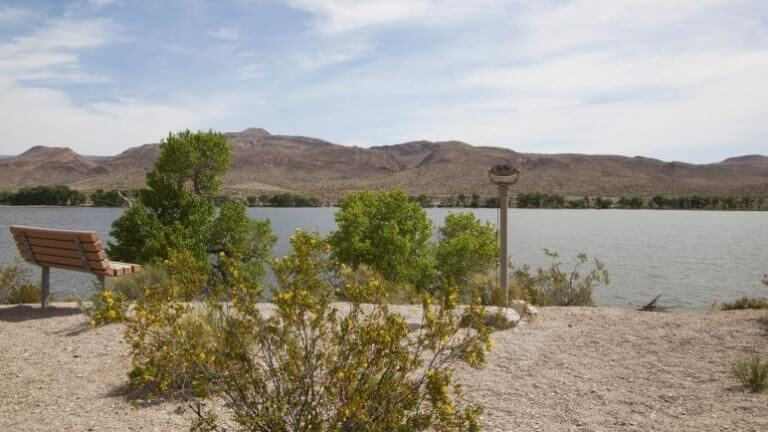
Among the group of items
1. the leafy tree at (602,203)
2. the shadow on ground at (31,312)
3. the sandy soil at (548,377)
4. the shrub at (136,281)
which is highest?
the leafy tree at (602,203)

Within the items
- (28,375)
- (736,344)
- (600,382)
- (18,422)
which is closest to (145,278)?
(28,375)

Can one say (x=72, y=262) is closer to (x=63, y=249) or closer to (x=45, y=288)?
(x=63, y=249)

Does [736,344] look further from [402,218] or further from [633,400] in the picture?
[402,218]

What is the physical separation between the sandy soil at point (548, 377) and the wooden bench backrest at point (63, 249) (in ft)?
2.24

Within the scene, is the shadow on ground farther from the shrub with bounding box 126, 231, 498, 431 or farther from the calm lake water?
the calm lake water

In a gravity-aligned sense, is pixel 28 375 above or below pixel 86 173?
below

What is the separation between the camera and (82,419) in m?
4.39

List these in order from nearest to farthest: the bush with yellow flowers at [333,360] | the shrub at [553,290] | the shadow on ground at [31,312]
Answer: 1. the bush with yellow flowers at [333,360]
2. the shadow on ground at [31,312]
3. the shrub at [553,290]

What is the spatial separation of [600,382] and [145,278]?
742cm

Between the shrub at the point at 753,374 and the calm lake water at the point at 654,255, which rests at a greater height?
the shrub at the point at 753,374

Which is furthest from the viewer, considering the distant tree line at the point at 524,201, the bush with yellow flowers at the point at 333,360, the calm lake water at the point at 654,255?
the distant tree line at the point at 524,201

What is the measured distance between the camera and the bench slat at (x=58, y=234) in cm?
743

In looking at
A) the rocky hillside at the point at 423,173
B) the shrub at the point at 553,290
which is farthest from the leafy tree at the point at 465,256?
the rocky hillside at the point at 423,173

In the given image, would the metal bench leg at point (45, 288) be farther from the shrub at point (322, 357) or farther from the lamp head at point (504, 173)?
the lamp head at point (504, 173)
